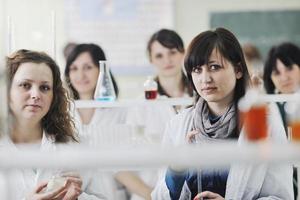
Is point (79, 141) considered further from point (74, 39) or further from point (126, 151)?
point (74, 39)

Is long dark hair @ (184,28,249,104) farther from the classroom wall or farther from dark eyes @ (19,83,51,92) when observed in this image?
the classroom wall

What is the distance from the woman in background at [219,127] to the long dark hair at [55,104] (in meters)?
0.40

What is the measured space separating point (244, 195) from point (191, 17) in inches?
113

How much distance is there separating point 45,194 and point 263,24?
320cm

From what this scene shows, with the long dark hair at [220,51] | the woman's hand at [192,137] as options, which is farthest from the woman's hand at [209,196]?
the long dark hair at [220,51]

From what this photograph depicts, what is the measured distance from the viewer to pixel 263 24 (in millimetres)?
4430

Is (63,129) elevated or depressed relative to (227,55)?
depressed

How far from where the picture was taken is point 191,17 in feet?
14.6

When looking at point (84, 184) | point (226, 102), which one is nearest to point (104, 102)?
point (84, 184)

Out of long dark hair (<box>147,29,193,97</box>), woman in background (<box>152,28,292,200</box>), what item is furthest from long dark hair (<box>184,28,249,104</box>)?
long dark hair (<box>147,29,193,97</box>)

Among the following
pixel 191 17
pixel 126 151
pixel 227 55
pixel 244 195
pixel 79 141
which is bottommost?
pixel 244 195

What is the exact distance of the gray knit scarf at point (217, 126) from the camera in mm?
1820

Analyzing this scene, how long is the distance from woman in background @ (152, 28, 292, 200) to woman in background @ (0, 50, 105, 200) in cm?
34

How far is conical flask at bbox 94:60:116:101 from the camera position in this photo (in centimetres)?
226
